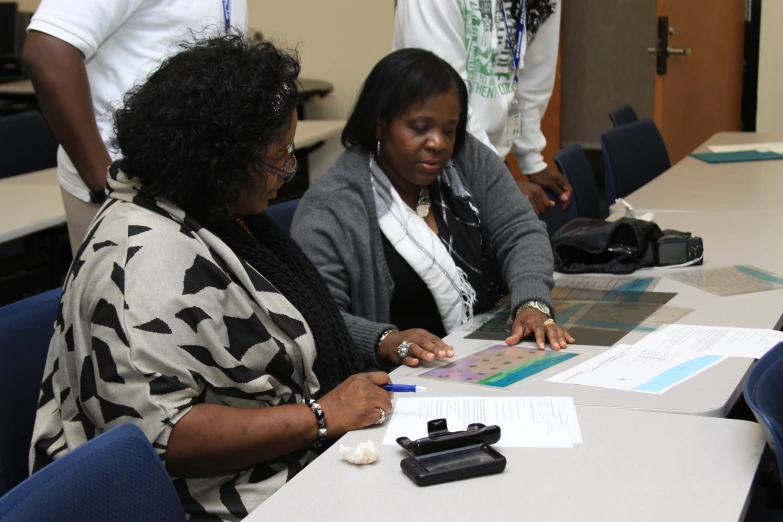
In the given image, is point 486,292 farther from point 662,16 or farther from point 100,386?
point 662,16

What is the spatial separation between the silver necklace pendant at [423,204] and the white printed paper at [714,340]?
2.27 feet

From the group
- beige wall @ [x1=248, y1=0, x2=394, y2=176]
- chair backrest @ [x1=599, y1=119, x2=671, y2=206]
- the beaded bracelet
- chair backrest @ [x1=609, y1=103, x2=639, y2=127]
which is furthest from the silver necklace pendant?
beige wall @ [x1=248, y1=0, x2=394, y2=176]

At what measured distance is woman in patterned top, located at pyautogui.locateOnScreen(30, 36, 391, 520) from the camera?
1.36m

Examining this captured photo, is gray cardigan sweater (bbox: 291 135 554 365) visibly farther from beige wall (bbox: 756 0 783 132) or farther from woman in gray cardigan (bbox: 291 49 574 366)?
beige wall (bbox: 756 0 783 132)

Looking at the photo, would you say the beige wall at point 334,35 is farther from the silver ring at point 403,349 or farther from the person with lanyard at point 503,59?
the silver ring at point 403,349

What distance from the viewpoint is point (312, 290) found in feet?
5.74

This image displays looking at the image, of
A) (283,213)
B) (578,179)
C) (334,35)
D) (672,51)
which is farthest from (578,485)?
(334,35)

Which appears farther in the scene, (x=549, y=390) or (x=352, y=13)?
(x=352, y=13)

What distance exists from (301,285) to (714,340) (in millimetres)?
839

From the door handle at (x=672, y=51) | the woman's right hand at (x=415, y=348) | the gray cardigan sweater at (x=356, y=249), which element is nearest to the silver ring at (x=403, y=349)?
the woman's right hand at (x=415, y=348)

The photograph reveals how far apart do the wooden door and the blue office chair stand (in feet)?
14.7

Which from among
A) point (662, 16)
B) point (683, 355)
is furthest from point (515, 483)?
point (662, 16)

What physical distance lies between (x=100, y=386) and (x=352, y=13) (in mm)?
5051

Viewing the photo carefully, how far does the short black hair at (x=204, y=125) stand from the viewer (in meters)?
1.45
